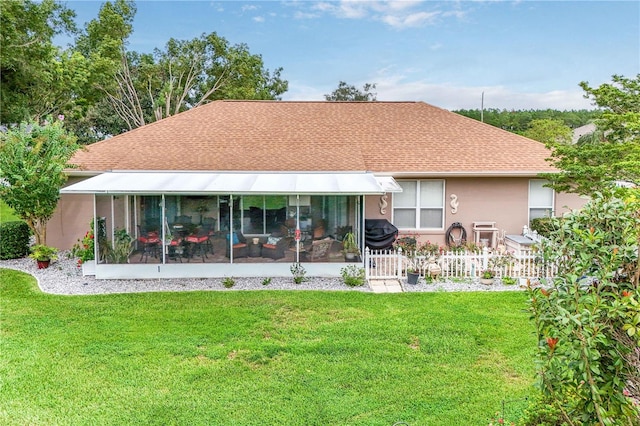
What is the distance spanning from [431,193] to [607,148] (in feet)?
21.9

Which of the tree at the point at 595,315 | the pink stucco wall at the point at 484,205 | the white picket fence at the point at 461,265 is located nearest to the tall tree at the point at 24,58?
the white picket fence at the point at 461,265

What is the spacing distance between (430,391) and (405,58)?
32.3m

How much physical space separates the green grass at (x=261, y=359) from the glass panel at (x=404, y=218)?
6112 millimetres

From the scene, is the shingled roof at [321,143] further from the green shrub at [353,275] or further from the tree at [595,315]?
the tree at [595,315]

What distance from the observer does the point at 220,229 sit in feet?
49.1

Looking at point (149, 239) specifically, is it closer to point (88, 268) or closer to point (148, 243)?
point (148, 243)

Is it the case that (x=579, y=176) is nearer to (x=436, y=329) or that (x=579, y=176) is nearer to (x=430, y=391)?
(x=436, y=329)

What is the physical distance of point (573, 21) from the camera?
22.4 metres

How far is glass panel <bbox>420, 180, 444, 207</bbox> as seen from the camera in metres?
18.3

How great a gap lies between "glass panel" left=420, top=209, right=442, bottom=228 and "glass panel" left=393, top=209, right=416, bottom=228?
364 millimetres

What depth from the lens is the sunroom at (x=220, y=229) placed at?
14.7 meters

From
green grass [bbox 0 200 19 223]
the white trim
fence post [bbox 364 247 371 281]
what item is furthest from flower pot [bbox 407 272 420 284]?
green grass [bbox 0 200 19 223]

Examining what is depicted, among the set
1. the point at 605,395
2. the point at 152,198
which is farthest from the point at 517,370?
the point at 152,198

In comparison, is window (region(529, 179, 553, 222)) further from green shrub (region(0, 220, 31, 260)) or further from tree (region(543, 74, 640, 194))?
green shrub (region(0, 220, 31, 260))
